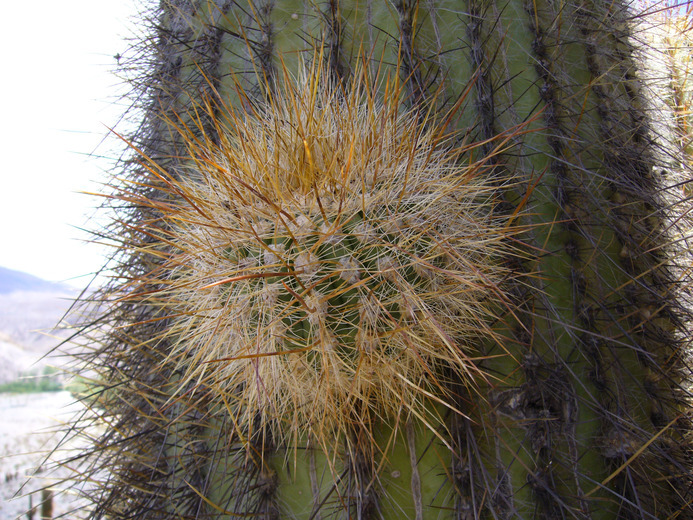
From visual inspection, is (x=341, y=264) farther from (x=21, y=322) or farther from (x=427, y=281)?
(x=21, y=322)

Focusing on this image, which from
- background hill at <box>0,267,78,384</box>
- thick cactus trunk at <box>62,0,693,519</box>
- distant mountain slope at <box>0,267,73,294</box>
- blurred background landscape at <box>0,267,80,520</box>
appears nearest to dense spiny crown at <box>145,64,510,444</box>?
thick cactus trunk at <box>62,0,693,519</box>

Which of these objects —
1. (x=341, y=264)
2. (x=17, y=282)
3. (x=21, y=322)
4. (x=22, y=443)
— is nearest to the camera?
(x=341, y=264)

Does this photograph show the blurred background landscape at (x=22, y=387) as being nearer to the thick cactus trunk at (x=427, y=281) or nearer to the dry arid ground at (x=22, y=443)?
the dry arid ground at (x=22, y=443)

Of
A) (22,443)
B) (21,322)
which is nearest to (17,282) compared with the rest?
(21,322)

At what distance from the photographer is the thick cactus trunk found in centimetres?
66

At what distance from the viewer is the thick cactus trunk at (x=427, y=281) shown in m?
0.66

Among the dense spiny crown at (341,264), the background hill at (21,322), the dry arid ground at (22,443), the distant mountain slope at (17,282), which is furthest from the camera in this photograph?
the distant mountain slope at (17,282)

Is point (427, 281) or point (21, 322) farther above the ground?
→ point (21, 322)

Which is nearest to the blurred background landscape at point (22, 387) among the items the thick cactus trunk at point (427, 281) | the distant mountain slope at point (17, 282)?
the distant mountain slope at point (17, 282)

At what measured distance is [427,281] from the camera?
2.20ft

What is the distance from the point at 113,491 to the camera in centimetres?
90

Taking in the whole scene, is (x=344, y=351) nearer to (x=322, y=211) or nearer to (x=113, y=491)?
(x=322, y=211)

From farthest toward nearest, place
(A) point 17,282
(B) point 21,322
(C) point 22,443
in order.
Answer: (A) point 17,282 < (B) point 21,322 < (C) point 22,443

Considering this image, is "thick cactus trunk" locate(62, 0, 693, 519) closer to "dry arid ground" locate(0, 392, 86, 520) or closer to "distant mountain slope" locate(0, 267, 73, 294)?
"dry arid ground" locate(0, 392, 86, 520)
